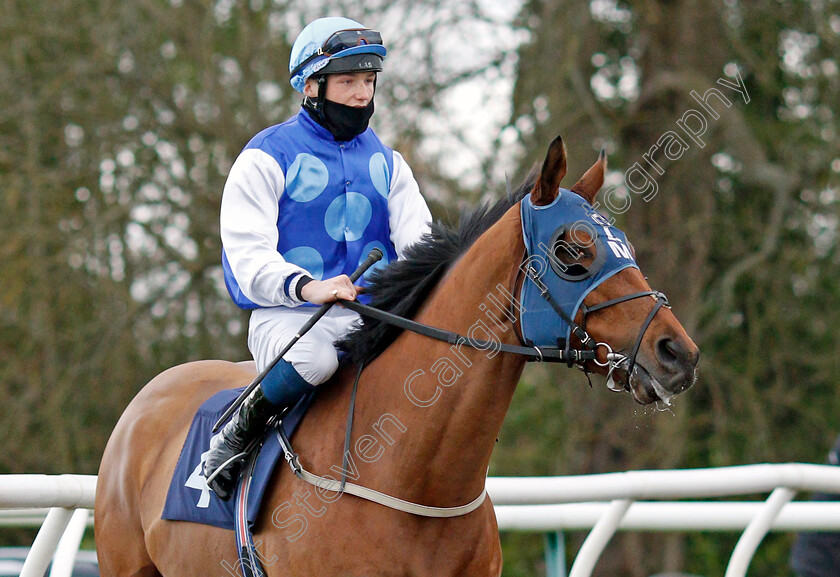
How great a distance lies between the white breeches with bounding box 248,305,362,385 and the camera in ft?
9.04

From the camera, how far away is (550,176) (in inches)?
99.7

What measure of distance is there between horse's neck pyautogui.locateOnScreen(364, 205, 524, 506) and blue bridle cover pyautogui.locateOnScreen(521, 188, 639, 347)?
5cm

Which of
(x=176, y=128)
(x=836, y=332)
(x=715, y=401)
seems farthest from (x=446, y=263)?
(x=836, y=332)

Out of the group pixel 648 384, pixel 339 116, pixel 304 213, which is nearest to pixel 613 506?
pixel 648 384

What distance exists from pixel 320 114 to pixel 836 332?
7.01 metres

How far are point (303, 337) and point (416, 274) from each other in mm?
362

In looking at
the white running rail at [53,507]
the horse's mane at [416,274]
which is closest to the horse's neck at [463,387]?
the horse's mane at [416,274]

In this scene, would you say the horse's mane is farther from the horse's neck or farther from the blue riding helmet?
the blue riding helmet

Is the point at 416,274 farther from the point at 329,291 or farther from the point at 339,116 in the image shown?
the point at 339,116

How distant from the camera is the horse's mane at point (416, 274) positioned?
2.79 metres

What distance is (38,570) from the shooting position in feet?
10.6

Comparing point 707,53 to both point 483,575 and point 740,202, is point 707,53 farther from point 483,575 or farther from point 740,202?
point 483,575

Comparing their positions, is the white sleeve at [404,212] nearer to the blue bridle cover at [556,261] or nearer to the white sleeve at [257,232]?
the white sleeve at [257,232]

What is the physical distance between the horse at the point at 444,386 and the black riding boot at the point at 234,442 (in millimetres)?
117
